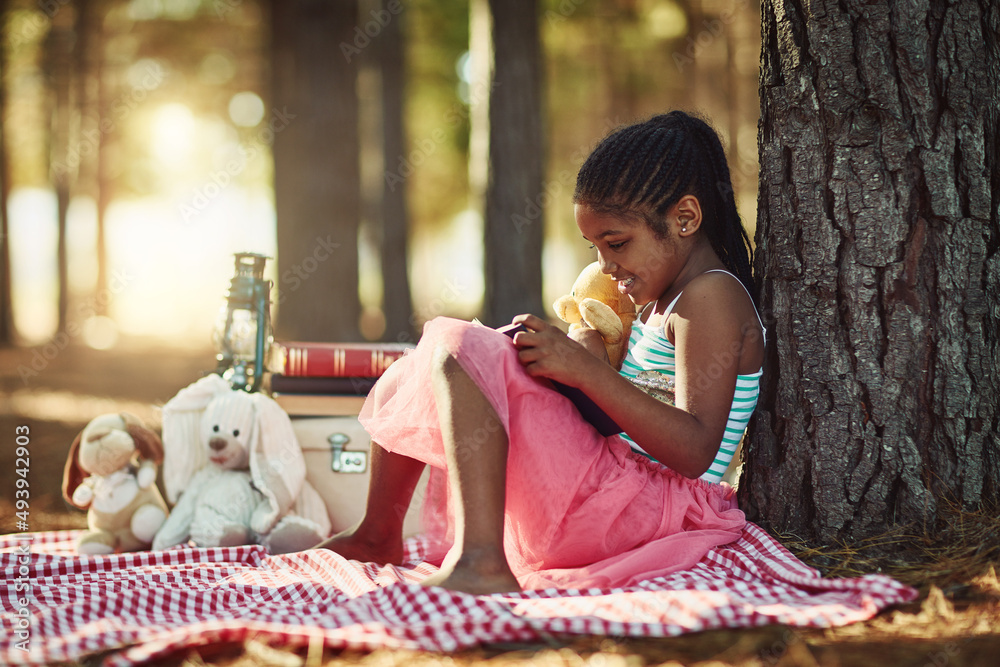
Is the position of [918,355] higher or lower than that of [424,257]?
lower

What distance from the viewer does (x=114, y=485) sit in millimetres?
2848

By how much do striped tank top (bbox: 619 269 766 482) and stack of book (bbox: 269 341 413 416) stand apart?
114 cm

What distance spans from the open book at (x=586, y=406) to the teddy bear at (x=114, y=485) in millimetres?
1558

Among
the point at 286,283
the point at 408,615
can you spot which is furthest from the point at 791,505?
the point at 286,283

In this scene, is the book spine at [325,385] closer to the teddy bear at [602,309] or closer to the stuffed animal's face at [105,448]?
the stuffed animal's face at [105,448]

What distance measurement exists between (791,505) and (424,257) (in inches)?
981

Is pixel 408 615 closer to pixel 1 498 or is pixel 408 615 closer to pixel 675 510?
pixel 675 510

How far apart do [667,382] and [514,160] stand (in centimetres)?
393

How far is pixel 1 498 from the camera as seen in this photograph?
3.87 metres

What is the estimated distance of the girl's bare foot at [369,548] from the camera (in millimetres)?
2471

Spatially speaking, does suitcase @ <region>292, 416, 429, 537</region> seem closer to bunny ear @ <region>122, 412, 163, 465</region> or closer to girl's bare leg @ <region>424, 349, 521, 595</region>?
bunny ear @ <region>122, 412, 163, 465</region>

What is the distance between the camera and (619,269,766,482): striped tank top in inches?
90.7

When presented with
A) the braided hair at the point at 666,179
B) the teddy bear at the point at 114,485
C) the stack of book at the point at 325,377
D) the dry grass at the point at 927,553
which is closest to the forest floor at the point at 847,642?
the dry grass at the point at 927,553

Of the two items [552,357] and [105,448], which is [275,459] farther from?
[552,357]
